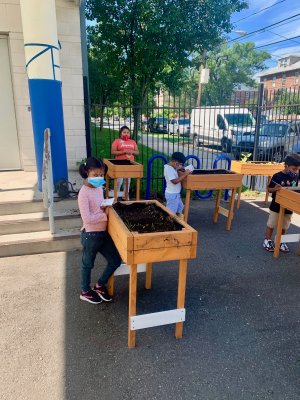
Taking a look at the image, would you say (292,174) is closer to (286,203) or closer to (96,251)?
(286,203)

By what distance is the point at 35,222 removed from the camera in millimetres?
4660

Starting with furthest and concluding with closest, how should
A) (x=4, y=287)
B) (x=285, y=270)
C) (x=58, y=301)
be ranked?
(x=285, y=270) < (x=4, y=287) < (x=58, y=301)

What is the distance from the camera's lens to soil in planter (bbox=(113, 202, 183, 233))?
110 inches

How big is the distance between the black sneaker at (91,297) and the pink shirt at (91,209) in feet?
2.44

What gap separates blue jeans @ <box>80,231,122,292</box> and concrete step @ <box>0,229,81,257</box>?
1375mm

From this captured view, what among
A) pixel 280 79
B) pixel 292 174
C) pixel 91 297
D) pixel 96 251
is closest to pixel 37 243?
pixel 91 297

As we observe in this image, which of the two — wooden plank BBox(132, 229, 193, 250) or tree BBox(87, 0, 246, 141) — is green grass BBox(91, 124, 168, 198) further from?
wooden plank BBox(132, 229, 193, 250)

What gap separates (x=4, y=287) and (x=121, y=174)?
97.1 inches

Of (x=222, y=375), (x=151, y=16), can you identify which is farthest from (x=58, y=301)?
(x=151, y=16)

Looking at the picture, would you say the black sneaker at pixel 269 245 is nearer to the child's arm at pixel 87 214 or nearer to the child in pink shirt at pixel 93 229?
the child in pink shirt at pixel 93 229

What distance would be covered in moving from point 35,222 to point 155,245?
2783 millimetres

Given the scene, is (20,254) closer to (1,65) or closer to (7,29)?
(1,65)

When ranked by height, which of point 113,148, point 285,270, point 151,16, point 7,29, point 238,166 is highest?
point 151,16

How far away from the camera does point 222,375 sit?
2.42 metres
